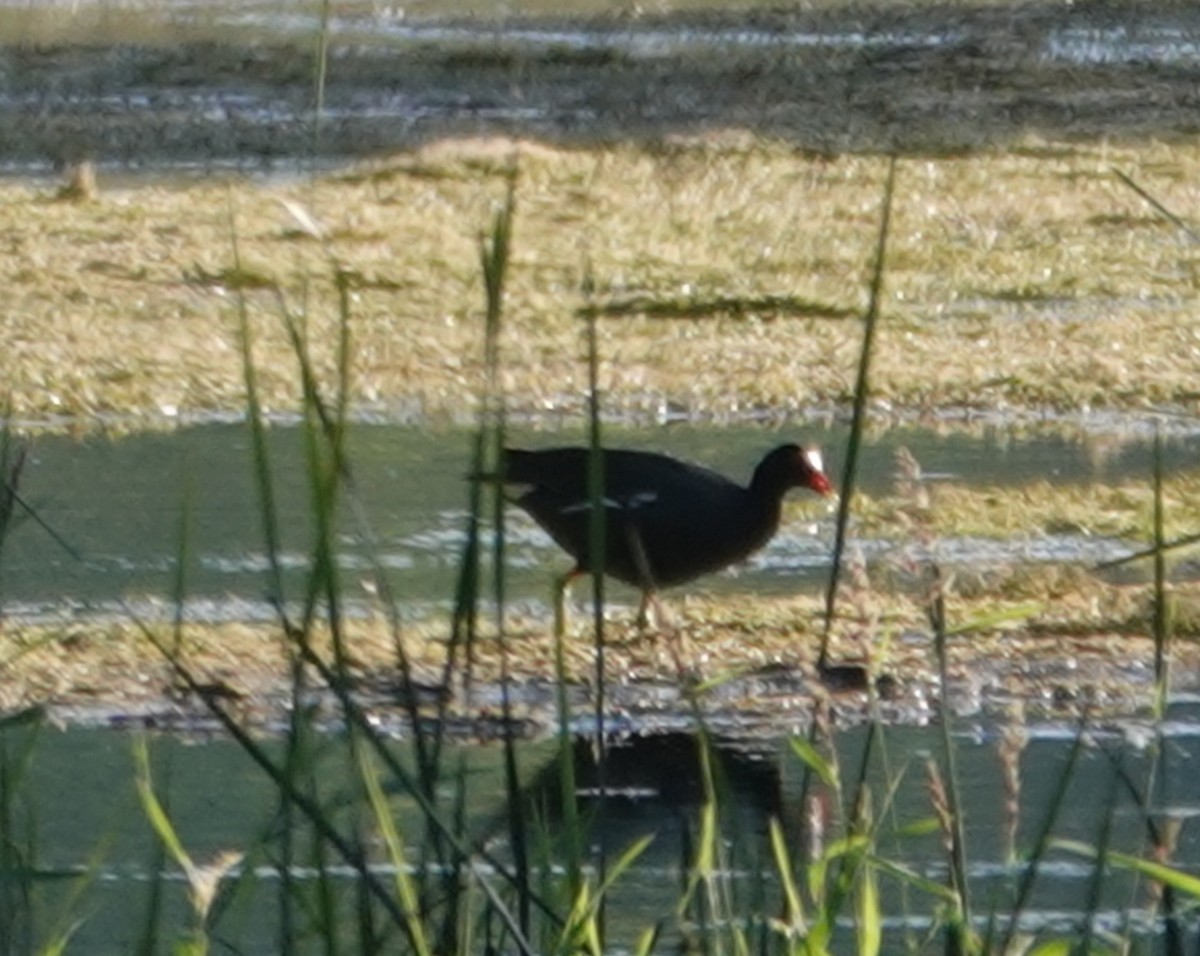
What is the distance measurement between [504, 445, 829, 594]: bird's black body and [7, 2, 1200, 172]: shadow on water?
4.04m

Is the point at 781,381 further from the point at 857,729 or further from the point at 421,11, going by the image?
the point at 421,11

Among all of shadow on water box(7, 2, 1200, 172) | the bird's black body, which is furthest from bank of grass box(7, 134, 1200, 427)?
the bird's black body

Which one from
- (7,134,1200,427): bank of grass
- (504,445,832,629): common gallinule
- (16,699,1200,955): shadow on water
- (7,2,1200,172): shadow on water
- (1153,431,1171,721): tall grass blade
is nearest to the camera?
(1153,431,1171,721): tall grass blade

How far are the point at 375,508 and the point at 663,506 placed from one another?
0.79m

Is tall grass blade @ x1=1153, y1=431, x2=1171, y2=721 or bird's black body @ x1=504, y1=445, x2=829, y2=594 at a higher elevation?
tall grass blade @ x1=1153, y1=431, x2=1171, y2=721

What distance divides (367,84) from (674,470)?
630cm

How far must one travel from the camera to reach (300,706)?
2658 mm

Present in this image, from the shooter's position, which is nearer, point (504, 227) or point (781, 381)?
point (504, 227)

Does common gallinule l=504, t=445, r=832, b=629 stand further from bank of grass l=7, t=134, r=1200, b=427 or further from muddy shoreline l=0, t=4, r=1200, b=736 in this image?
bank of grass l=7, t=134, r=1200, b=427

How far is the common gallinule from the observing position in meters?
5.73

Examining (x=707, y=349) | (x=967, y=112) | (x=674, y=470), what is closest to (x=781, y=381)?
(x=707, y=349)

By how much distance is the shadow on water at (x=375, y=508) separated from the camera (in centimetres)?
582

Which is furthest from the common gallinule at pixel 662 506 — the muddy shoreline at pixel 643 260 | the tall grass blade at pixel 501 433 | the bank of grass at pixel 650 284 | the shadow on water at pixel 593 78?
the shadow on water at pixel 593 78

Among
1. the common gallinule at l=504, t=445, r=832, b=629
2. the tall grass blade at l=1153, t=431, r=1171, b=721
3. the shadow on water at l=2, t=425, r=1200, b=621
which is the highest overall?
the tall grass blade at l=1153, t=431, r=1171, b=721
